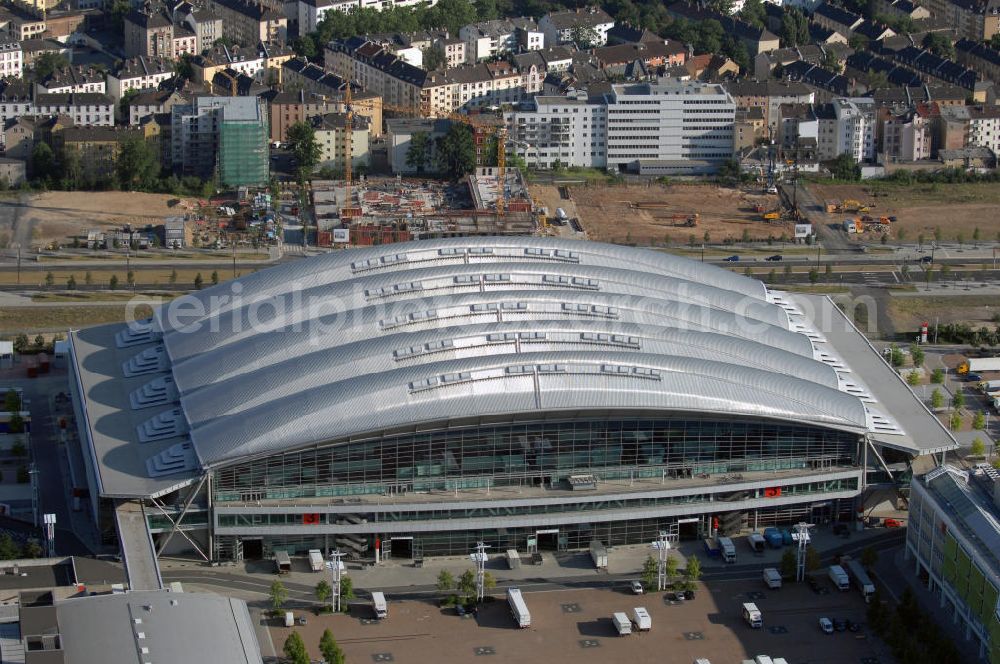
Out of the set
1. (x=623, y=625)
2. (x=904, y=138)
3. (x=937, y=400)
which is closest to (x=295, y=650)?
(x=623, y=625)

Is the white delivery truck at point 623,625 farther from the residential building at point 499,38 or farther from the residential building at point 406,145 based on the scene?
the residential building at point 499,38

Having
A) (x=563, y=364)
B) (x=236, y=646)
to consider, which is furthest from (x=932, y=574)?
(x=236, y=646)

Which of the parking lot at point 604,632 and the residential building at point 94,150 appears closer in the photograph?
the parking lot at point 604,632

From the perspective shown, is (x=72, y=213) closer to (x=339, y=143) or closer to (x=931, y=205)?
(x=339, y=143)

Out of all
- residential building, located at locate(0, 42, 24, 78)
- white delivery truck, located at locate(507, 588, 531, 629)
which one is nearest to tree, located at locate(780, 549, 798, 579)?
white delivery truck, located at locate(507, 588, 531, 629)

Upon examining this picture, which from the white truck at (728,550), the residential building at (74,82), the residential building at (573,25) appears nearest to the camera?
the white truck at (728,550)

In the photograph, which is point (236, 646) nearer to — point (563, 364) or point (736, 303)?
point (563, 364)

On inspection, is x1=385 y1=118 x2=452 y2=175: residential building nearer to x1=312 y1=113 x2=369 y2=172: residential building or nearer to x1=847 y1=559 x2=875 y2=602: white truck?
x1=312 y1=113 x2=369 y2=172: residential building

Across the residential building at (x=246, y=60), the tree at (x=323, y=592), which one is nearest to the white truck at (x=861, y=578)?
the tree at (x=323, y=592)
